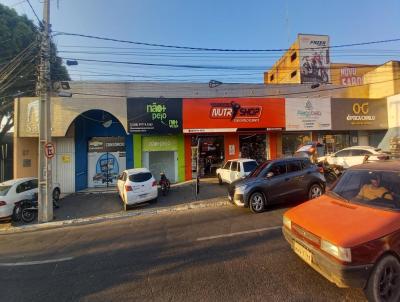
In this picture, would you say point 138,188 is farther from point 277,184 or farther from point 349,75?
point 349,75

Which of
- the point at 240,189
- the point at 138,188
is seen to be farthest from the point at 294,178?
the point at 138,188

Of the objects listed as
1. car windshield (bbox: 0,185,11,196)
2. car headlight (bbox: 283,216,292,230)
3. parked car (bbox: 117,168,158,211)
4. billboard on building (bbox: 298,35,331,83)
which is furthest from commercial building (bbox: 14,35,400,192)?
billboard on building (bbox: 298,35,331,83)

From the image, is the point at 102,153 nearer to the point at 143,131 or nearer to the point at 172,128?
the point at 143,131

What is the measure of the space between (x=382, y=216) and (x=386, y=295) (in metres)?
0.94

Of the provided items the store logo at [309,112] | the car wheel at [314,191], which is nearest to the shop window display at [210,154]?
the store logo at [309,112]

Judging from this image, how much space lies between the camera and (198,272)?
16.0 ft

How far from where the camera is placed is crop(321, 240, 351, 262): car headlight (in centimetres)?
333

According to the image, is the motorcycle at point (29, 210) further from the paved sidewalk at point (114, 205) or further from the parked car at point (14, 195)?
the paved sidewalk at point (114, 205)

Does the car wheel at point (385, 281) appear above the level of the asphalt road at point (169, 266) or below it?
above

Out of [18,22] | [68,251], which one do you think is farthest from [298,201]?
[18,22]

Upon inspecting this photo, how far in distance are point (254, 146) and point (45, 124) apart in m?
12.6

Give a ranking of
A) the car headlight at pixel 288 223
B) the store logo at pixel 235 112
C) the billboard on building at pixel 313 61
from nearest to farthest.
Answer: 1. the car headlight at pixel 288 223
2. the store logo at pixel 235 112
3. the billboard on building at pixel 313 61

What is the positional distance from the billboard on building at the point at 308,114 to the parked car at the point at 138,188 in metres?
9.68

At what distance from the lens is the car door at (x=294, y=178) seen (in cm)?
998
